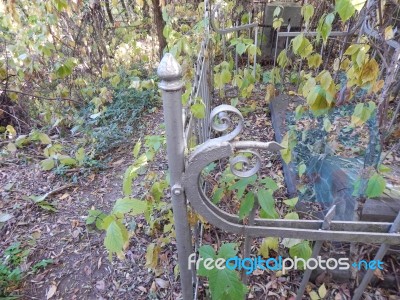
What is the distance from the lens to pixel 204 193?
3.62 ft

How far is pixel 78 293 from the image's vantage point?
2100 mm

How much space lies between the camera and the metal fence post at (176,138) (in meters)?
0.85

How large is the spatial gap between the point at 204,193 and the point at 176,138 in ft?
0.94

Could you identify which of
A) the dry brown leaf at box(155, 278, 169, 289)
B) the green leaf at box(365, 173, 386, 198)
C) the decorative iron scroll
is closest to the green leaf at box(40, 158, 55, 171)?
the dry brown leaf at box(155, 278, 169, 289)

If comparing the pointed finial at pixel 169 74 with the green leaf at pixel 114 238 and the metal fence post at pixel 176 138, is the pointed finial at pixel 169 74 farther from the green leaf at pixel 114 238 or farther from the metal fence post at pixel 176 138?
the green leaf at pixel 114 238

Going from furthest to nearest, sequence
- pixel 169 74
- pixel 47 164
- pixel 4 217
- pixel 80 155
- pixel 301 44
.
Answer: pixel 80 155 < pixel 47 164 < pixel 4 217 < pixel 301 44 < pixel 169 74

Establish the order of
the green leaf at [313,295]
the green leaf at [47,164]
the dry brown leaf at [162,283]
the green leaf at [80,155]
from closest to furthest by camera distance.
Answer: the green leaf at [313,295] → the dry brown leaf at [162,283] → the green leaf at [47,164] → the green leaf at [80,155]

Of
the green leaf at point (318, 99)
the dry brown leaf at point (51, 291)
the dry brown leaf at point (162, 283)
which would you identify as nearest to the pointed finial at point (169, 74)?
the green leaf at point (318, 99)

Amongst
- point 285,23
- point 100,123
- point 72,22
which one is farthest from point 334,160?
point 72,22

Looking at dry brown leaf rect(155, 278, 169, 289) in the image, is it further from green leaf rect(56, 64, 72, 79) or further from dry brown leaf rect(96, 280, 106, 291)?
green leaf rect(56, 64, 72, 79)

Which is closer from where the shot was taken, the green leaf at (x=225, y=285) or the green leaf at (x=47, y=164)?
the green leaf at (x=225, y=285)

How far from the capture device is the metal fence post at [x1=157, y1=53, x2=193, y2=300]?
847 millimetres

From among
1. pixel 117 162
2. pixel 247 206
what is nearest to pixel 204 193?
Answer: pixel 247 206

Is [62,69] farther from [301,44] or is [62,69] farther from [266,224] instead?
[266,224]
